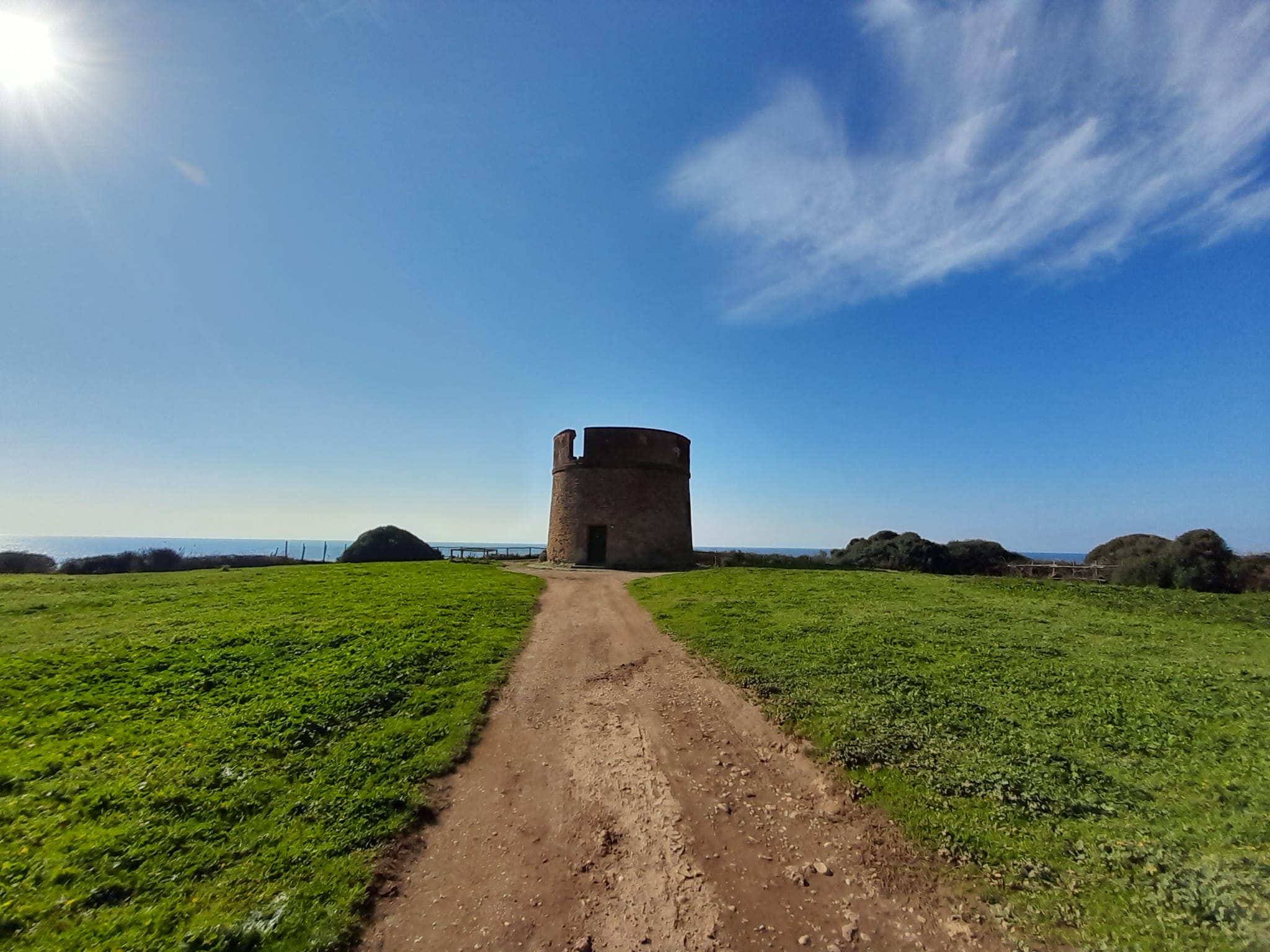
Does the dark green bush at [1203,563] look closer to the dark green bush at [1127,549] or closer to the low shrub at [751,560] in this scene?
the dark green bush at [1127,549]

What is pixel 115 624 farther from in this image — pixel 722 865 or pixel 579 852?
pixel 722 865

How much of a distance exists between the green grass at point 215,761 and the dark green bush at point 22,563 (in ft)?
71.1

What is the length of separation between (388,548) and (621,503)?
19614mm

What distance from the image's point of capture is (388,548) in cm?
4144

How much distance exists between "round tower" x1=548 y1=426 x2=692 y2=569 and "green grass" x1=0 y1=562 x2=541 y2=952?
1890 cm

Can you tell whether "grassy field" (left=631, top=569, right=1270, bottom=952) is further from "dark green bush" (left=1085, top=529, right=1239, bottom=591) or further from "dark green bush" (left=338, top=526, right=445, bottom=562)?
"dark green bush" (left=338, top=526, right=445, bottom=562)

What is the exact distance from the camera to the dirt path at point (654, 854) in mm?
4148

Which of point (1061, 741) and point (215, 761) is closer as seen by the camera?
point (215, 761)

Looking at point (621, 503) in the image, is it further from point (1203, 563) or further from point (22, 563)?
point (22, 563)

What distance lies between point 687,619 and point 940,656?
5.80m

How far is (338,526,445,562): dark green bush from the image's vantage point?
1612 inches

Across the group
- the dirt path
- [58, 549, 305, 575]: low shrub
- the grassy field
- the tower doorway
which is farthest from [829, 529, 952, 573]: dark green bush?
[58, 549, 305, 575]: low shrub

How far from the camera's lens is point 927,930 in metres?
4.12

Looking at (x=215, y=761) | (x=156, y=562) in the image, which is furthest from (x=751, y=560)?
(x=156, y=562)
